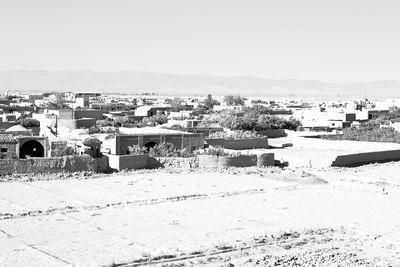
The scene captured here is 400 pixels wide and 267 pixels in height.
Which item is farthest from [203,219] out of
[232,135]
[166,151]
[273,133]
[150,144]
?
[273,133]

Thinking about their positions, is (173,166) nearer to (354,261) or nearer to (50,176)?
(50,176)

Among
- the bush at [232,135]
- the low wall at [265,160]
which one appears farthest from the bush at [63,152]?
the bush at [232,135]

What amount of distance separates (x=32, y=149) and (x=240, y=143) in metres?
10.1

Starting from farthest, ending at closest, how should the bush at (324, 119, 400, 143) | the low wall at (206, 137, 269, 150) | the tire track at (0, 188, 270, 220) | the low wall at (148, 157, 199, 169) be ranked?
the bush at (324, 119, 400, 143)
the low wall at (206, 137, 269, 150)
the low wall at (148, 157, 199, 169)
the tire track at (0, 188, 270, 220)

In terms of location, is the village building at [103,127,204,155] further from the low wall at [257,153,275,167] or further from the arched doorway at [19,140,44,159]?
the low wall at [257,153,275,167]

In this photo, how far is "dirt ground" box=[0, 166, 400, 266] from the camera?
45.1 ft

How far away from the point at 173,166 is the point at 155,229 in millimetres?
9903

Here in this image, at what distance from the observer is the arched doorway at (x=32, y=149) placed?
2580 centimetres

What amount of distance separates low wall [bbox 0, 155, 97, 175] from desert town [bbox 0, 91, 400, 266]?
0.10ft

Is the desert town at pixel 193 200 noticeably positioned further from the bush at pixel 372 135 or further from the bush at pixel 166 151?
the bush at pixel 372 135

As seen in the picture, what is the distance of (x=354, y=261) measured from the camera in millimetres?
13484

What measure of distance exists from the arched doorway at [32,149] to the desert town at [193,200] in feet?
0.13

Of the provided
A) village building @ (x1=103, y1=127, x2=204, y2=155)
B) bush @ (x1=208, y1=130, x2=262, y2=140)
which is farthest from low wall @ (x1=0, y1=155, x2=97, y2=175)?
bush @ (x1=208, y1=130, x2=262, y2=140)

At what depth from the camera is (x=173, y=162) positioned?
26188mm
